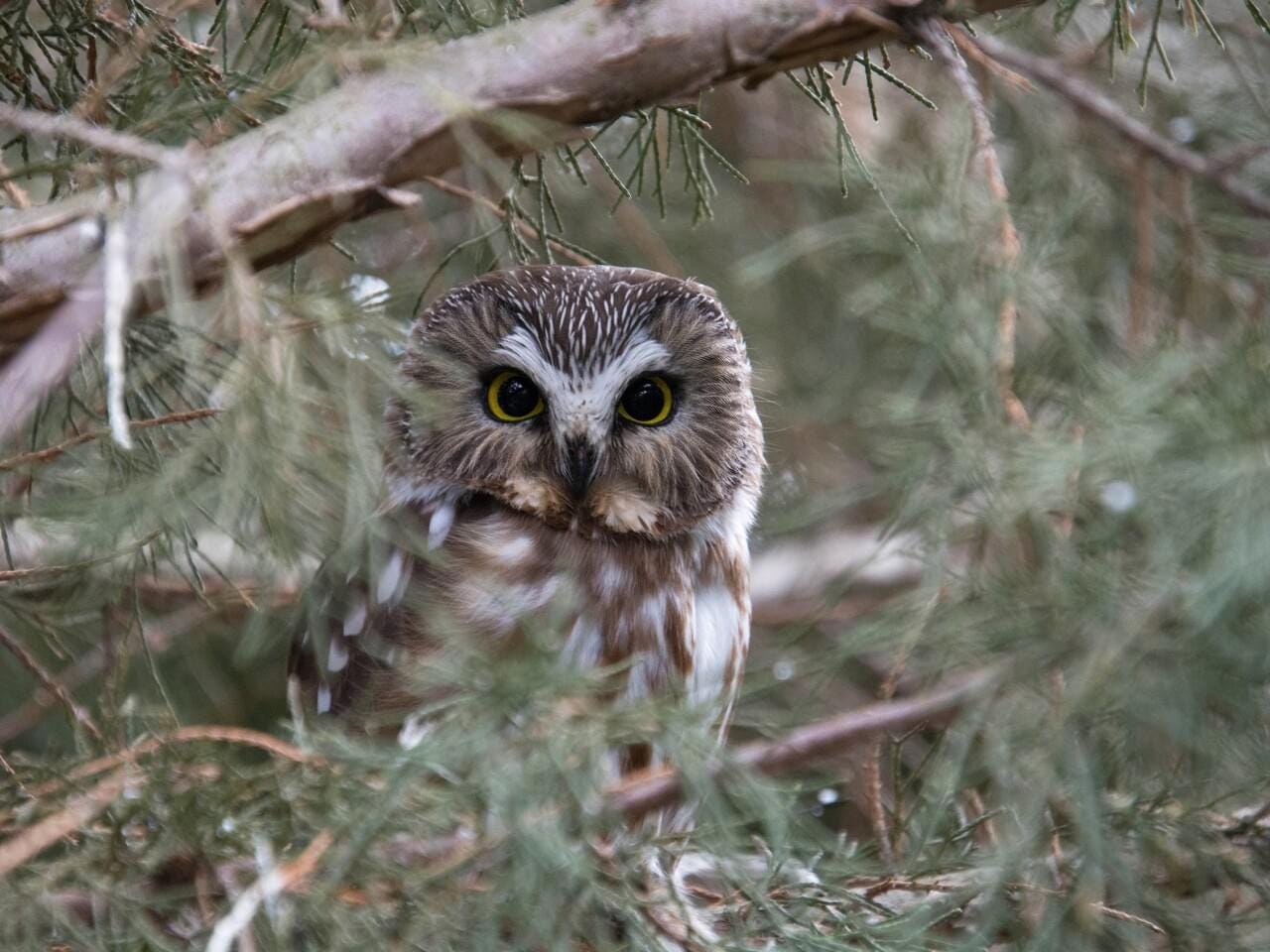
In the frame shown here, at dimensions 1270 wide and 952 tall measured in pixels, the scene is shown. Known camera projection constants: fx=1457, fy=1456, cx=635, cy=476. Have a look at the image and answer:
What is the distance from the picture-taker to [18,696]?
4.54 meters

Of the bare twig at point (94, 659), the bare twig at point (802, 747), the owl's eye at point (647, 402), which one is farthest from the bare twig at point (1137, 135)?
the bare twig at point (94, 659)

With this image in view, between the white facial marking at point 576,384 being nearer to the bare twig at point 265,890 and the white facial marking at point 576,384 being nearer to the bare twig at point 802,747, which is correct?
the bare twig at point 802,747

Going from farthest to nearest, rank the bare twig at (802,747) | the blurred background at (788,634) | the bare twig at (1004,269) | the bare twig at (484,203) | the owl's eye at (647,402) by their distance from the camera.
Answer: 1. the owl's eye at (647,402)
2. the bare twig at (1004,269)
3. the bare twig at (484,203)
4. the bare twig at (802,747)
5. the blurred background at (788,634)

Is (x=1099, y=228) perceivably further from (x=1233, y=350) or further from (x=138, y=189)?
(x=138, y=189)

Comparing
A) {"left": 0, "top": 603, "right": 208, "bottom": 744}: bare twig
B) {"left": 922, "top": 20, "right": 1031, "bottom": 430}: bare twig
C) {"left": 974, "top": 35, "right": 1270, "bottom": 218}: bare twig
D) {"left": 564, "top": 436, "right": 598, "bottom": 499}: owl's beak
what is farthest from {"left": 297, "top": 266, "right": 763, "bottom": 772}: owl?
{"left": 974, "top": 35, "right": 1270, "bottom": 218}: bare twig

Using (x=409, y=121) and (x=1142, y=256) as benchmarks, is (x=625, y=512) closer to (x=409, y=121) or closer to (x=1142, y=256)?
(x=409, y=121)

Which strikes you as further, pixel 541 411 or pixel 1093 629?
pixel 541 411

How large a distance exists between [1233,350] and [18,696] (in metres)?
3.63

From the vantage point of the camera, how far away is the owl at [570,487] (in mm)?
3299

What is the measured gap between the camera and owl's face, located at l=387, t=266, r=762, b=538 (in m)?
3.38

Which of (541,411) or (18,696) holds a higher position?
(541,411)

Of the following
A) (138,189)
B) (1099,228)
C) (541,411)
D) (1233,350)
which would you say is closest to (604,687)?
(138,189)

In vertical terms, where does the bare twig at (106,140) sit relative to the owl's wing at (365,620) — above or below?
above

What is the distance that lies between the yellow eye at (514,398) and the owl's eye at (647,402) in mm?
202
